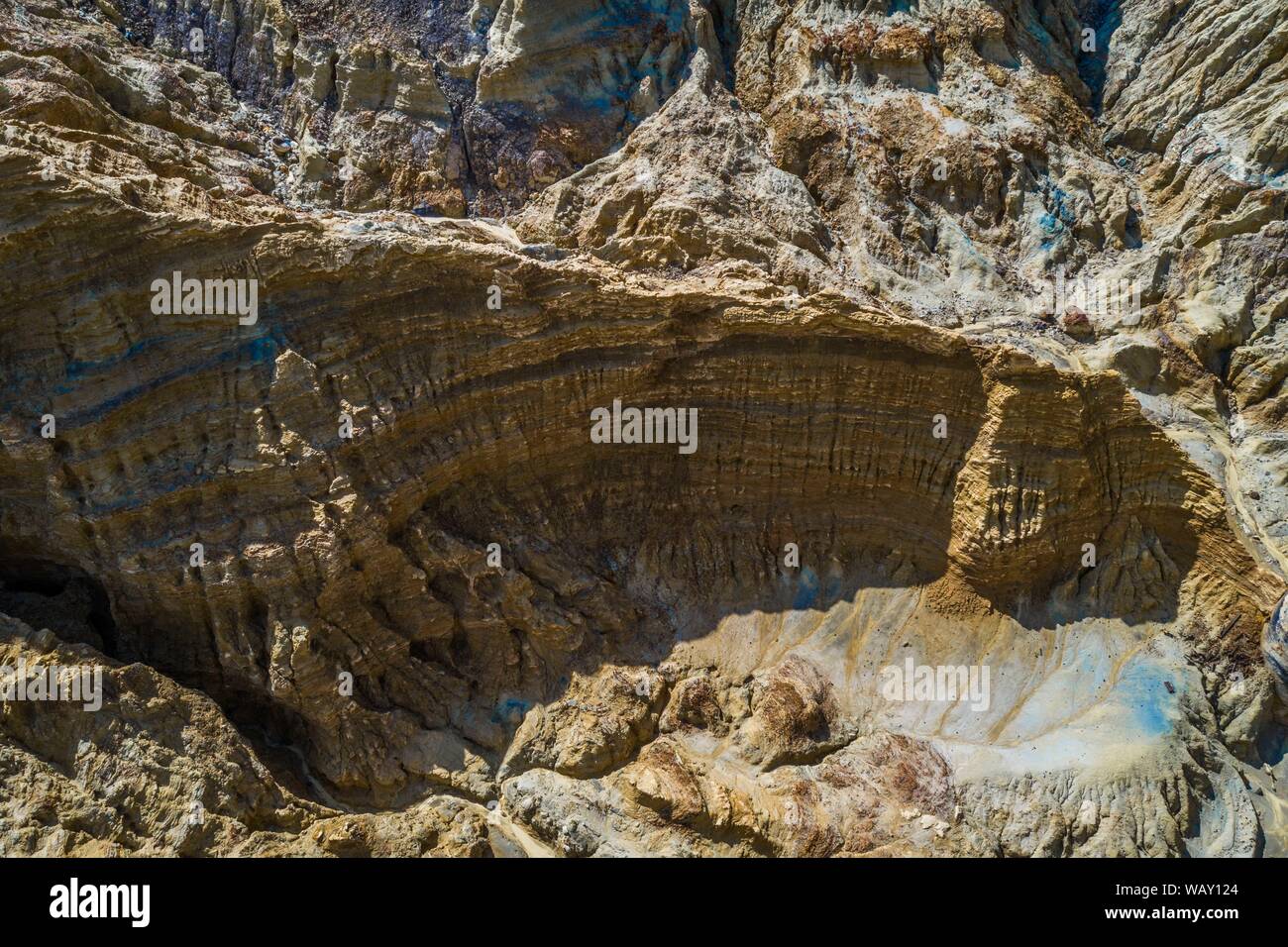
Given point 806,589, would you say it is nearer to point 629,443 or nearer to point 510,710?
point 629,443

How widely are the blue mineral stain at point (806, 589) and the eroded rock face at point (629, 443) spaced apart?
191 millimetres

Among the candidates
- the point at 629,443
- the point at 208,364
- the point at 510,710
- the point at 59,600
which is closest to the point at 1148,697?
the point at 629,443

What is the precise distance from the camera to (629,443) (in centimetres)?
1630

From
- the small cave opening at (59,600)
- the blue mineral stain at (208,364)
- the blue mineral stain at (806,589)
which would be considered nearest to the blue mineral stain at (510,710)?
the blue mineral stain at (806,589)

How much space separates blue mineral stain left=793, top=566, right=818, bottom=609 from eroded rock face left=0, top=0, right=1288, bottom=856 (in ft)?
0.63

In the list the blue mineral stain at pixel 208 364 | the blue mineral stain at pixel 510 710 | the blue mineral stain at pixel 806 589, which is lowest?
the blue mineral stain at pixel 510 710

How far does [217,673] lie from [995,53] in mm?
21323

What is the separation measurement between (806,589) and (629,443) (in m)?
4.44

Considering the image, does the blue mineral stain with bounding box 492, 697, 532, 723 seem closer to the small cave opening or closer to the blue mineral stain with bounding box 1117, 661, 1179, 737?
the small cave opening

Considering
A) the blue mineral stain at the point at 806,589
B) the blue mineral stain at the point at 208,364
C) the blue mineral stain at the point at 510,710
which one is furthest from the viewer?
the blue mineral stain at the point at 806,589

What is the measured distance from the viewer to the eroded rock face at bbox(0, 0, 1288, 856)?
504 inches

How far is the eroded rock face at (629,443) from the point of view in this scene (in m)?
12.8

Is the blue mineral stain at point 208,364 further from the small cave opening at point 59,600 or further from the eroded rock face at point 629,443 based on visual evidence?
the small cave opening at point 59,600

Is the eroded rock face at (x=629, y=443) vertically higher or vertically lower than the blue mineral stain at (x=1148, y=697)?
higher
